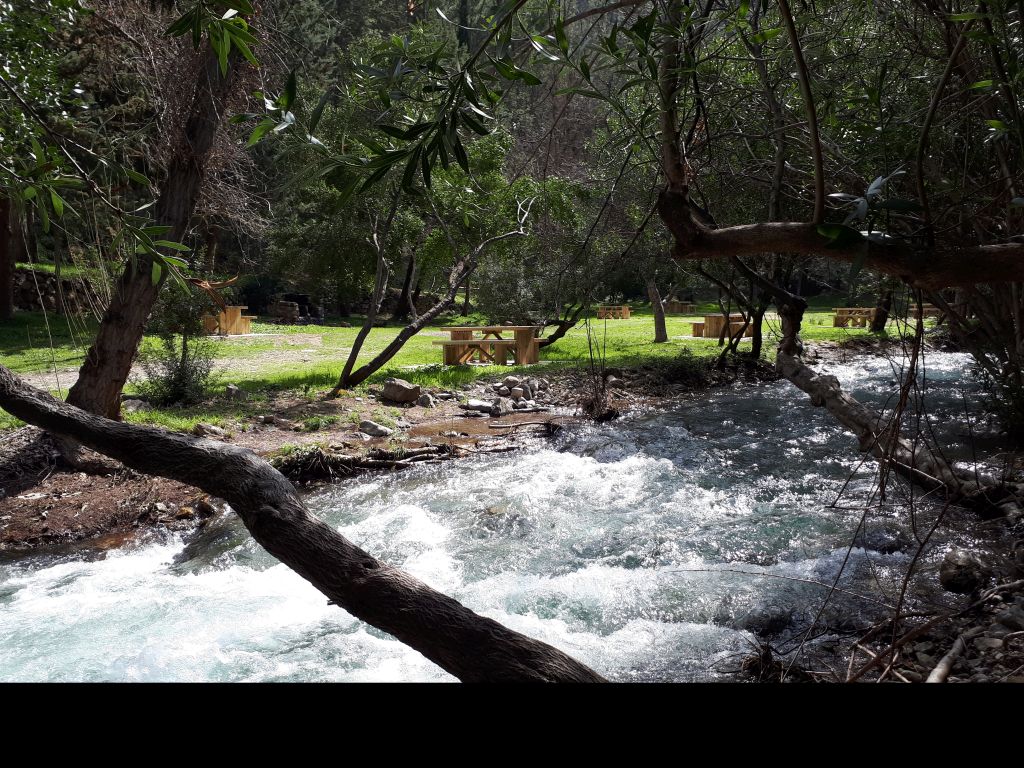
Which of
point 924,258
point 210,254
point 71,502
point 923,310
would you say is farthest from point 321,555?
point 210,254

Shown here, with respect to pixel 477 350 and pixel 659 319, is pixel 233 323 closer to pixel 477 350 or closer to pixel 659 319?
pixel 477 350

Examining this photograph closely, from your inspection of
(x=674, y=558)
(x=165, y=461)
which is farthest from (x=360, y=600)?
(x=674, y=558)

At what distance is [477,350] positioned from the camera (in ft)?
56.1

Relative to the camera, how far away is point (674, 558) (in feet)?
20.6

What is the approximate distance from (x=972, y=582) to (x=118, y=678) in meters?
5.33

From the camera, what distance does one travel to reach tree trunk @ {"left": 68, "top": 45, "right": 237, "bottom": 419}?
26.6ft

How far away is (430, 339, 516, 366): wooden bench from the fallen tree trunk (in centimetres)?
1276

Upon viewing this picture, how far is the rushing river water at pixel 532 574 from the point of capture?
4.83 meters

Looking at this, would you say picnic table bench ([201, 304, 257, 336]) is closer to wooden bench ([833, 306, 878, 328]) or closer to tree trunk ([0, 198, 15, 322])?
tree trunk ([0, 198, 15, 322])

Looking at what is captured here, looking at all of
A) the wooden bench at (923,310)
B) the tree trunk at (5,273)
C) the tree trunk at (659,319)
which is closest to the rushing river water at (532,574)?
the wooden bench at (923,310)

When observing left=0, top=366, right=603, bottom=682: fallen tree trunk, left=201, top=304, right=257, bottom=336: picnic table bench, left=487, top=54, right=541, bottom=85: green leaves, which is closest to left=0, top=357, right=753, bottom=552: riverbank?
left=0, top=366, right=603, bottom=682: fallen tree trunk

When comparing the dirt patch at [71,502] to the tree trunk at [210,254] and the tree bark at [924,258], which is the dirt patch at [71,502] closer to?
the tree trunk at [210,254]

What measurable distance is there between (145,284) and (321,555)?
7.06 m
